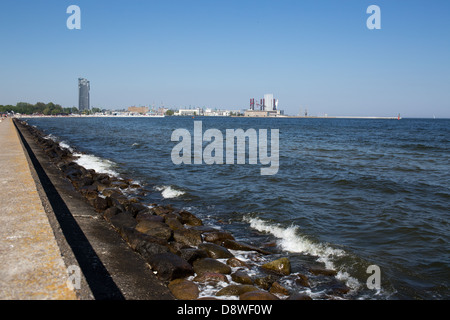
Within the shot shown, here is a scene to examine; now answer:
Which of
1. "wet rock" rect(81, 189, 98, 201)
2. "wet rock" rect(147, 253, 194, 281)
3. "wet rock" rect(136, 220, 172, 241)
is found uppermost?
"wet rock" rect(81, 189, 98, 201)

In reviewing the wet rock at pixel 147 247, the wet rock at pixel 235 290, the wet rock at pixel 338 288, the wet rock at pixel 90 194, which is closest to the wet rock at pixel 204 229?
the wet rock at pixel 147 247

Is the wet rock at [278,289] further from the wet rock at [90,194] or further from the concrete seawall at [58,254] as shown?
the wet rock at [90,194]

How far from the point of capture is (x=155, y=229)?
7957 millimetres

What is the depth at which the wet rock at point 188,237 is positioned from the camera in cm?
803

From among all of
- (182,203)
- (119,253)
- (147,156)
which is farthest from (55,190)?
(147,156)

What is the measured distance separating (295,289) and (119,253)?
3.41 meters

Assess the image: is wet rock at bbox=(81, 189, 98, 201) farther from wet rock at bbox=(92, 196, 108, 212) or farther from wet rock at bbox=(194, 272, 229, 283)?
wet rock at bbox=(194, 272, 229, 283)

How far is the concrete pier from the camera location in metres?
3.59

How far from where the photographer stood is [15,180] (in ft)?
29.3

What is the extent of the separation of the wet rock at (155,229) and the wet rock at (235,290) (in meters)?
2.60

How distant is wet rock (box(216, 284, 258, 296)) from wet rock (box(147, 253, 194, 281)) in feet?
2.72

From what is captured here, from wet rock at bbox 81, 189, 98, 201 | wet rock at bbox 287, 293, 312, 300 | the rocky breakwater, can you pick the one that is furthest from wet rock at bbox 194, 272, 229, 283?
wet rock at bbox 81, 189, 98, 201

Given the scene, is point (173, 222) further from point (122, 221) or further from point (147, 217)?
point (122, 221)
